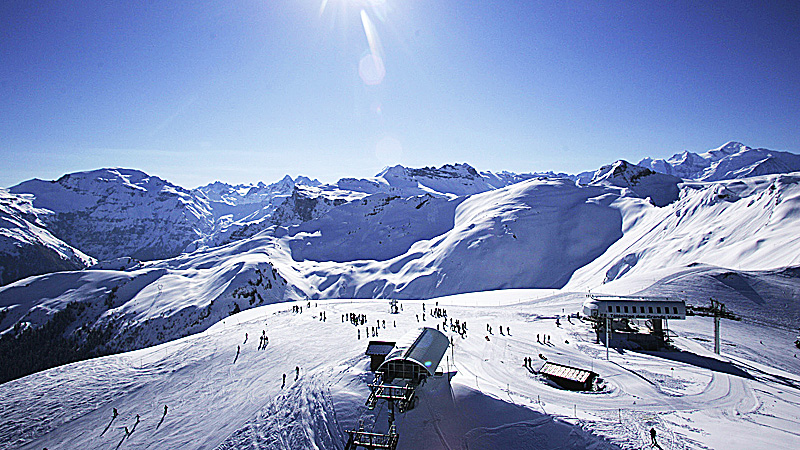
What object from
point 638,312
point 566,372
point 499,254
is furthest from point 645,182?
point 566,372

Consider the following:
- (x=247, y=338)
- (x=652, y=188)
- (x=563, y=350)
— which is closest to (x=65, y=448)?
(x=247, y=338)

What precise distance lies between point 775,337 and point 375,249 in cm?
10214

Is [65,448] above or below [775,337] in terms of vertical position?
below

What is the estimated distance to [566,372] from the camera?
993 inches

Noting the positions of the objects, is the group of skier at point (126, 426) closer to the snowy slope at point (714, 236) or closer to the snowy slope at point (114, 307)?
the snowy slope at point (714, 236)

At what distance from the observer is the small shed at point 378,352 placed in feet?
76.3

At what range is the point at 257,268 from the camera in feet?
322

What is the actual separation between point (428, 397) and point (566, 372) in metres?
10.8

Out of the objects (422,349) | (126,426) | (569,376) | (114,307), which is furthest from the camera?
(114,307)

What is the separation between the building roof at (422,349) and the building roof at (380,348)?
3.19 feet

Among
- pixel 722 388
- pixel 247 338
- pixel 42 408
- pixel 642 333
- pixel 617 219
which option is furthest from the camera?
pixel 617 219

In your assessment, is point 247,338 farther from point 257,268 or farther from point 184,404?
point 257,268

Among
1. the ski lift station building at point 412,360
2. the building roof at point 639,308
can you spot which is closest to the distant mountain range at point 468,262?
the building roof at point 639,308

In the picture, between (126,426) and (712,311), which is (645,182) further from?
(126,426)
